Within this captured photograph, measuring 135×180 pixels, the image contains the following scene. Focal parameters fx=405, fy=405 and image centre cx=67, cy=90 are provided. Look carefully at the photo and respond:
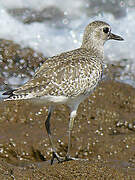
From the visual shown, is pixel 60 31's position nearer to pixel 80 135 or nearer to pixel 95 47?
pixel 95 47

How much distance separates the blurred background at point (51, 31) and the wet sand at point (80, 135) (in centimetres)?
160

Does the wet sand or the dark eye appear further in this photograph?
the dark eye

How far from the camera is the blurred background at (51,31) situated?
901 cm

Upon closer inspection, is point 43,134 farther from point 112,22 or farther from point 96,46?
point 112,22

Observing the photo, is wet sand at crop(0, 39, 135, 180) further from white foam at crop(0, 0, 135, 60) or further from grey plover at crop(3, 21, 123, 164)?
white foam at crop(0, 0, 135, 60)

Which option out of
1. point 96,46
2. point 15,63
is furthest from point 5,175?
point 15,63

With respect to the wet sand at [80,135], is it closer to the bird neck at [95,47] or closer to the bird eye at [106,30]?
the bird neck at [95,47]

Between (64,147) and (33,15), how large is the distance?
687cm

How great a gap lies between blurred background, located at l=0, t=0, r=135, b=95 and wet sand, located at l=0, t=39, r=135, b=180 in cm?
160

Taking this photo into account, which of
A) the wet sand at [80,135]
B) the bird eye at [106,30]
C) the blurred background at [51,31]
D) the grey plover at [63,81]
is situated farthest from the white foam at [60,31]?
the grey plover at [63,81]

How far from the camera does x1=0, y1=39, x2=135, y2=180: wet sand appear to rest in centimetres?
569

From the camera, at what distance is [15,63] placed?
8.98 meters

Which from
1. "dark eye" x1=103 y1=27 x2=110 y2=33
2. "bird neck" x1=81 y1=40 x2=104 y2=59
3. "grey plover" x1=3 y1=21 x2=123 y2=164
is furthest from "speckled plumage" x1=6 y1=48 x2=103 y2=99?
"dark eye" x1=103 y1=27 x2=110 y2=33

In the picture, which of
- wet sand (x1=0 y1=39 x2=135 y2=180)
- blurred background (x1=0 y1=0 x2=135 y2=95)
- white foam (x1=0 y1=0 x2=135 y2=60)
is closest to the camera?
wet sand (x1=0 y1=39 x2=135 y2=180)
